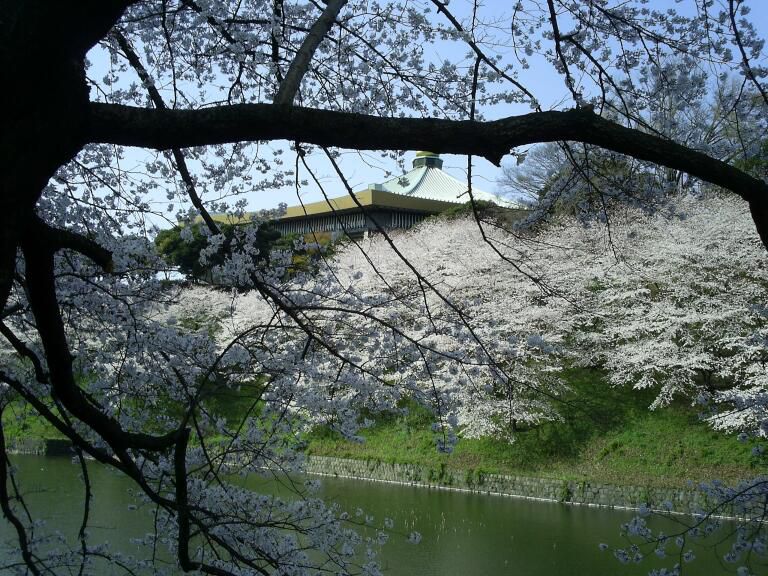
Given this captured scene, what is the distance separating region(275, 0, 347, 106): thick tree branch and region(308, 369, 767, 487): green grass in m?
7.53

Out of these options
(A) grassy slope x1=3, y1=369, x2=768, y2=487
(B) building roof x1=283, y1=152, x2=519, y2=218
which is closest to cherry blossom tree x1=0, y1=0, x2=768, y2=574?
(B) building roof x1=283, y1=152, x2=519, y2=218

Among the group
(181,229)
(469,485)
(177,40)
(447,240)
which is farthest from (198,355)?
(447,240)

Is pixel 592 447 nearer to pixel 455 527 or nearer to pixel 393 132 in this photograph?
pixel 455 527

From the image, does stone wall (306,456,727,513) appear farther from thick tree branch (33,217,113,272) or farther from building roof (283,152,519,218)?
thick tree branch (33,217,113,272)

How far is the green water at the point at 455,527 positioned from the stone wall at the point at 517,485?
0.91 ft

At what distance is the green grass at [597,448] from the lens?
9164mm

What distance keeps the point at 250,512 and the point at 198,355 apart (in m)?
0.78

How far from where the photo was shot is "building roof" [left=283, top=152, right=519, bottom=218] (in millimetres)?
14398

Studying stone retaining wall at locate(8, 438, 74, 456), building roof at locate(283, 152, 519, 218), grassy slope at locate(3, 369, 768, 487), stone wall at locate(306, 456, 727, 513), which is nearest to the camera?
stone wall at locate(306, 456, 727, 513)

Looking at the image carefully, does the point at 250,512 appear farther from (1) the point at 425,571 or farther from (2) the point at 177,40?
(1) the point at 425,571

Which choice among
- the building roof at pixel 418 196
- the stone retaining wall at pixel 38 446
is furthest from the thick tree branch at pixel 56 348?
the stone retaining wall at pixel 38 446

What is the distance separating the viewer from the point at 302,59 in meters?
1.66

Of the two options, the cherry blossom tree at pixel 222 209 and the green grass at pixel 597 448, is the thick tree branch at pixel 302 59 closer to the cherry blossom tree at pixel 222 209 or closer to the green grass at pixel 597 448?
the cherry blossom tree at pixel 222 209

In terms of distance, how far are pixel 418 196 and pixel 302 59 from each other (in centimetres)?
1854
